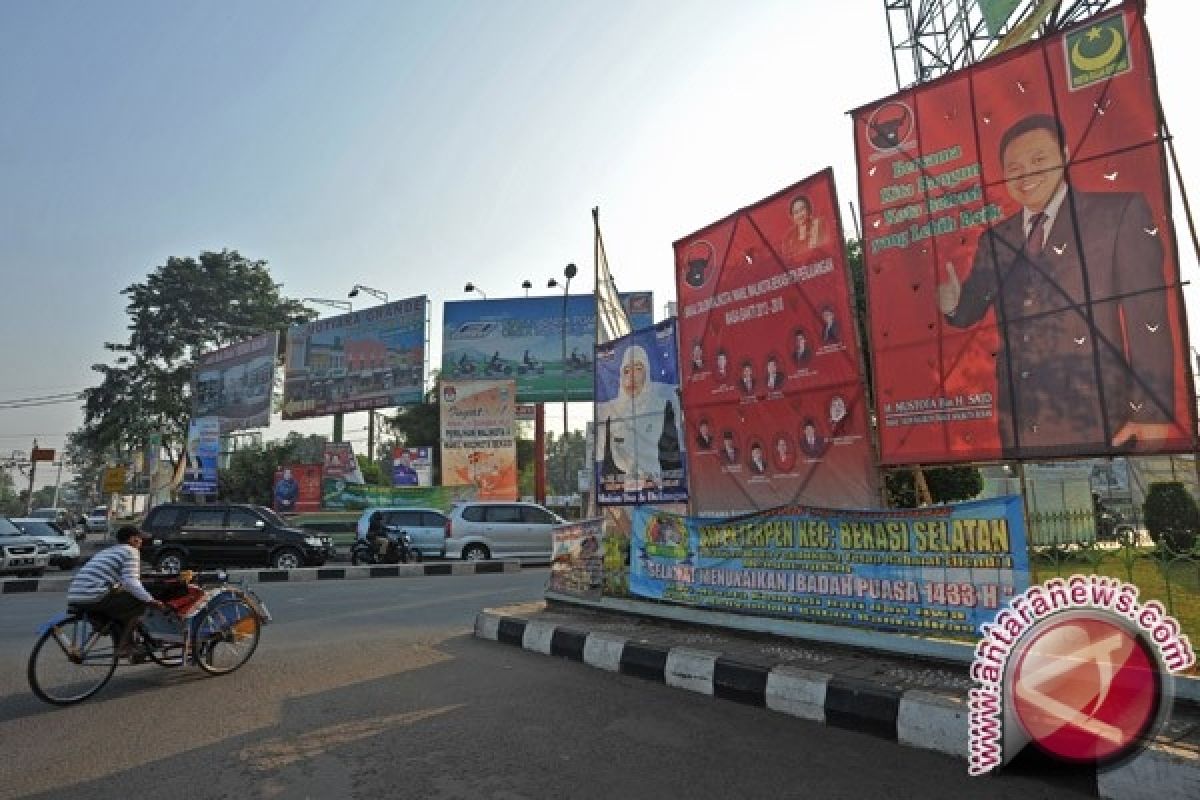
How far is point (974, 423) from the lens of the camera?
582cm

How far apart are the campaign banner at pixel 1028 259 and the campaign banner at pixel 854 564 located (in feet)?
2.98

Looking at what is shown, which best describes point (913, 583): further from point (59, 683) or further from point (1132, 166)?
point (59, 683)

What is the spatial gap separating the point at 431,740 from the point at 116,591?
3045 millimetres

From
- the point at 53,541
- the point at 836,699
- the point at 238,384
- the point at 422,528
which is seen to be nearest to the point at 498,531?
the point at 422,528

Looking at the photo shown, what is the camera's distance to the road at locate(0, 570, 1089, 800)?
3793 mm

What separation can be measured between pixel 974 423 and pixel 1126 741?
104 inches

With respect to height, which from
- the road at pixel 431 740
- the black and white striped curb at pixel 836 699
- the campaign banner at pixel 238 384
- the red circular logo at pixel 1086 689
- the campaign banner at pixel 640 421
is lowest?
the road at pixel 431 740

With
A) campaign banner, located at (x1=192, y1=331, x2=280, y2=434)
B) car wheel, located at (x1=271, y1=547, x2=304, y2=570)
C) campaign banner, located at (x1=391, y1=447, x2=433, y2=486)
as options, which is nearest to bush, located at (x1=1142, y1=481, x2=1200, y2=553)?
car wheel, located at (x1=271, y1=547, x2=304, y2=570)

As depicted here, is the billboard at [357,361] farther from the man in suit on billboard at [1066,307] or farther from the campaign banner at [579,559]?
the man in suit on billboard at [1066,307]

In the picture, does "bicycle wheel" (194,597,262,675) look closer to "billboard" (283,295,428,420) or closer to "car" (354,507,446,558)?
"car" (354,507,446,558)

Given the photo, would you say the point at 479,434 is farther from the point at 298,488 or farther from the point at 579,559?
the point at 579,559

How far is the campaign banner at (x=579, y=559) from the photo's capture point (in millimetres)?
8039

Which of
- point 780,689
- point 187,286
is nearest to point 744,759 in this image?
point 780,689

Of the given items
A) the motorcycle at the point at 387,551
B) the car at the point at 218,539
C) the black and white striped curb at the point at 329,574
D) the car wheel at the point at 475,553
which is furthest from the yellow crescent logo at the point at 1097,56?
the car at the point at 218,539
